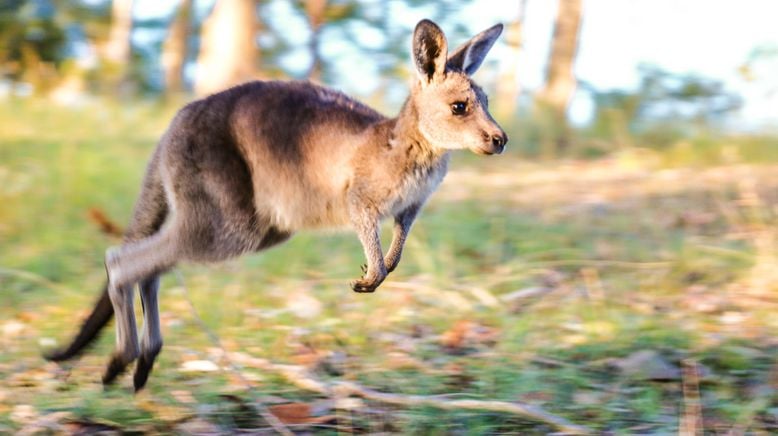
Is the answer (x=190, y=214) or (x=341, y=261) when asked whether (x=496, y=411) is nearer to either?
(x=190, y=214)

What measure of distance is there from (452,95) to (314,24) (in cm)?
837

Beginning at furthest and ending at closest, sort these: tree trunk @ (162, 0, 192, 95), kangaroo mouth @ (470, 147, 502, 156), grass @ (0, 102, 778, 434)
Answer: tree trunk @ (162, 0, 192, 95) → grass @ (0, 102, 778, 434) → kangaroo mouth @ (470, 147, 502, 156)

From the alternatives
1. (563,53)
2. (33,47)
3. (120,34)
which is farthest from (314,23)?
(120,34)

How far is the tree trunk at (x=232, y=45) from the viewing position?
1008 centimetres

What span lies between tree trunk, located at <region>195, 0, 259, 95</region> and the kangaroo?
5830mm

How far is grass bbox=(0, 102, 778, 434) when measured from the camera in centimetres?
421

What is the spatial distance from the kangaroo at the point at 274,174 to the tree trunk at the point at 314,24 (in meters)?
7.25

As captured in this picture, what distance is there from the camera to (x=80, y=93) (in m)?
12.0

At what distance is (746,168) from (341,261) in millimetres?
4385

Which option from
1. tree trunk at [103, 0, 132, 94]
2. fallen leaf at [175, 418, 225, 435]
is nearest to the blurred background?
fallen leaf at [175, 418, 225, 435]

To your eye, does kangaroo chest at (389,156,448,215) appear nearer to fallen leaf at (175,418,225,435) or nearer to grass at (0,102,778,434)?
grass at (0,102,778,434)

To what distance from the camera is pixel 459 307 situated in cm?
555

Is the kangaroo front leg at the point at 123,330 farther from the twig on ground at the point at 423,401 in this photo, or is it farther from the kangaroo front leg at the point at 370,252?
the kangaroo front leg at the point at 370,252

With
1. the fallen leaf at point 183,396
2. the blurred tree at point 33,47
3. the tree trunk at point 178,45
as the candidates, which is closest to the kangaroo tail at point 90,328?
the fallen leaf at point 183,396
